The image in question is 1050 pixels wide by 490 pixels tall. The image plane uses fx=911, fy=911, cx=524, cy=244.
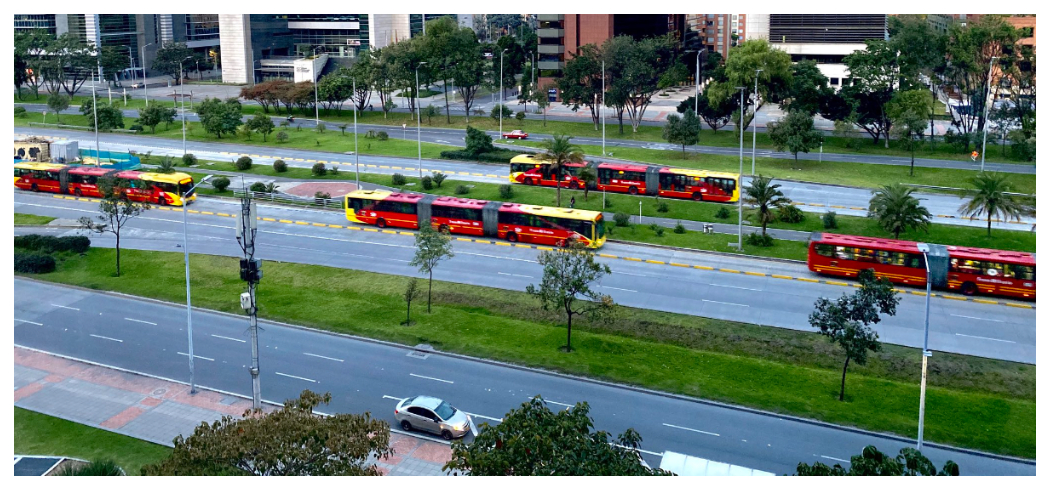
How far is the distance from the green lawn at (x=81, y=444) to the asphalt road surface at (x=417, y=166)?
36.4 metres

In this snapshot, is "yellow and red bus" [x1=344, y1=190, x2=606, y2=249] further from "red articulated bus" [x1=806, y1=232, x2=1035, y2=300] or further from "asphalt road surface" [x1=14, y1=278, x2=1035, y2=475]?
"asphalt road surface" [x1=14, y1=278, x2=1035, y2=475]

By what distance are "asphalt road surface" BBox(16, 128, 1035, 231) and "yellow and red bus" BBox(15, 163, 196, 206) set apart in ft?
39.8

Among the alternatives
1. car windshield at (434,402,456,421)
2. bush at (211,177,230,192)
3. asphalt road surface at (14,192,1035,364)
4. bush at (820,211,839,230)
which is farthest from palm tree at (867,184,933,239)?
bush at (211,177,230,192)

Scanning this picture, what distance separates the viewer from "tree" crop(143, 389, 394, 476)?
20.3m

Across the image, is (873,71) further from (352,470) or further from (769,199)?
(352,470)

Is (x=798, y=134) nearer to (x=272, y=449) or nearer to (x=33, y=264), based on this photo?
(x=33, y=264)

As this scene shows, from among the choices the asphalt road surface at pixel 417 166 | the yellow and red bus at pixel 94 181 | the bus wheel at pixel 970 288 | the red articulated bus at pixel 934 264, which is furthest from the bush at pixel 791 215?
the yellow and red bus at pixel 94 181

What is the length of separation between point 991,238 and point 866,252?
35.4 ft

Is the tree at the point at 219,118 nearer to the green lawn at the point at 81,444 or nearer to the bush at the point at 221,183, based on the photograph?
the bush at the point at 221,183

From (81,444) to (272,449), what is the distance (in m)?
12.0

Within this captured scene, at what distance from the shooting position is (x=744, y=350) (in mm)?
35875

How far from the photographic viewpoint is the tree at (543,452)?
20.6 metres

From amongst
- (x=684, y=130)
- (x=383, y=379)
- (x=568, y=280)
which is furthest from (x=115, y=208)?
(x=684, y=130)

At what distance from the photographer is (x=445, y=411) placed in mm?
29953
